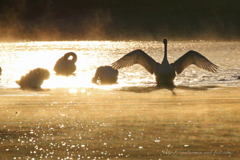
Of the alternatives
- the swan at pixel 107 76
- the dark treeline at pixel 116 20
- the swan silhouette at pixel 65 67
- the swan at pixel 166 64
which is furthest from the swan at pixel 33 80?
the dark treeline at pixel 116 20

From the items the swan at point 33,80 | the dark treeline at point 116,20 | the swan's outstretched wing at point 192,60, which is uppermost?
the dark treeline at point 116,20

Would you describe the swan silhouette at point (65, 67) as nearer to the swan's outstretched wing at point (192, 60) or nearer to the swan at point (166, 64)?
the swan at point (166, 64)

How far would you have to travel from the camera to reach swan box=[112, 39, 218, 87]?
23.7 metres

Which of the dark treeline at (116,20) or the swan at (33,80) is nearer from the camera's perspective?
the swan at (33,80)

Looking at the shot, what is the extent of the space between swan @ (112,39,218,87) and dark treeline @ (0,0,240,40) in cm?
4724

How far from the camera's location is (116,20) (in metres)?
82.3

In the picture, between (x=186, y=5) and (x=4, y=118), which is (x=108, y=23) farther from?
(x=4, y=118)

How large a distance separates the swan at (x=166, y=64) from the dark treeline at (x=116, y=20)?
47236mm

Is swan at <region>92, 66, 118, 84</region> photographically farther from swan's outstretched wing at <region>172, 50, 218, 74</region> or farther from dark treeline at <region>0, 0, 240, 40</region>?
dark treeline at <region>0, 0, 240, 40</region>

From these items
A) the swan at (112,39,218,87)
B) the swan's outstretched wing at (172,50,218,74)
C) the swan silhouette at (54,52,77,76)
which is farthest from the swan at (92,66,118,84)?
the swan silhouette at (54,52,77,76)

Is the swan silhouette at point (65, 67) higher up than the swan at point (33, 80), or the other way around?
the swan silhouette at point (65, 67)

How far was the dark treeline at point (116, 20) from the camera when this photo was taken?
253 ft

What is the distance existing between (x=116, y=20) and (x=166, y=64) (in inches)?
2307

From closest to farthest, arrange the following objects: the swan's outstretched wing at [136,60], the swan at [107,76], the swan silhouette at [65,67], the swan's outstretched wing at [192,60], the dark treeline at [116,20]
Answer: the swan's outstretched wing at [192,60]
the swan's outstretched wing at [136,60]
the swan at [107,76]
the swan silhouette at [65,67]
the dark treeline at [116,20]
